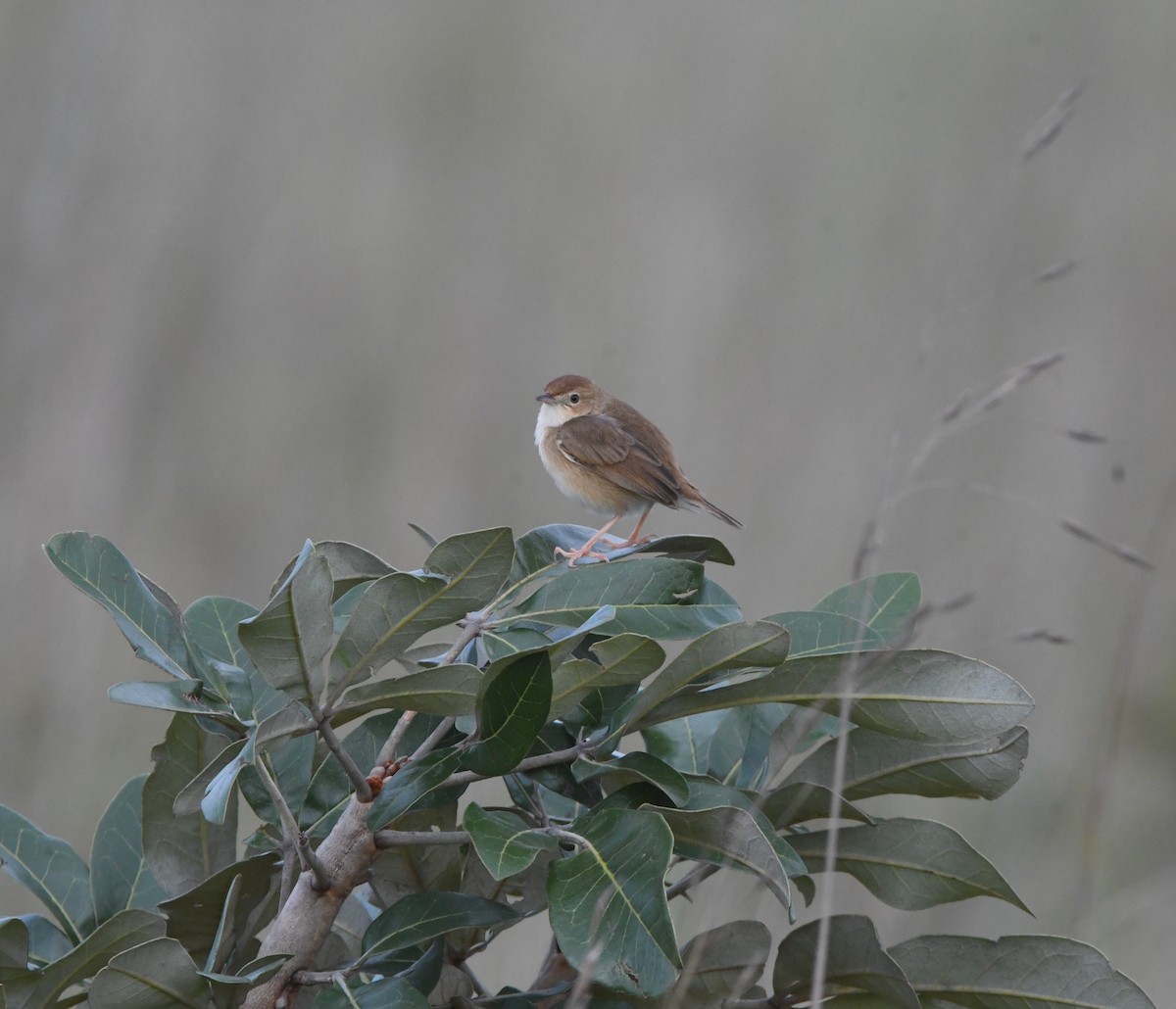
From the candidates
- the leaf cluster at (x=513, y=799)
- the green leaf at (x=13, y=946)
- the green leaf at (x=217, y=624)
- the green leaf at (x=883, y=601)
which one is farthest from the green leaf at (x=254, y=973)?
the green leaf at (x=883, y=601)

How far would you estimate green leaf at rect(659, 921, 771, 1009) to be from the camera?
4.05 ft

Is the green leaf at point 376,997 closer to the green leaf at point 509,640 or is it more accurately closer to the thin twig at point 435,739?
the thin twig at point 435,739

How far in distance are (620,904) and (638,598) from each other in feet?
1.18

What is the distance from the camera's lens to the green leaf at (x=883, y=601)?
1.47 m

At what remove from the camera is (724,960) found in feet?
4.09

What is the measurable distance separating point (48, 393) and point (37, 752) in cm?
169

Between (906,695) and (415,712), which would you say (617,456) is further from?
(906,695)

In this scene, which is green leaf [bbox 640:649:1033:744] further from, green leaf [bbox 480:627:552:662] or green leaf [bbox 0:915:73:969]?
green leaf [bbox 0:915:73:969]

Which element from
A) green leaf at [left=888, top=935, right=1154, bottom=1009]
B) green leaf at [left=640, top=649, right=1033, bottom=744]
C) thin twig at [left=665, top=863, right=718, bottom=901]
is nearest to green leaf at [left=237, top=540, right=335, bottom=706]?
green leaf at [left=640, top=649, right=1033, bottom=744]

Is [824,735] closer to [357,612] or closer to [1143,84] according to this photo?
[357,612]

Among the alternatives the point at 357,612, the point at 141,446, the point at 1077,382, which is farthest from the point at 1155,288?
the point at 357,612

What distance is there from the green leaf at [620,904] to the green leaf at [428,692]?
168 mm

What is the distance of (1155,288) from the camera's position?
642 centimetres

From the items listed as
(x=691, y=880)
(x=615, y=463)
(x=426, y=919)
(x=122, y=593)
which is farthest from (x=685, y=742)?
(x=615, y=463)
